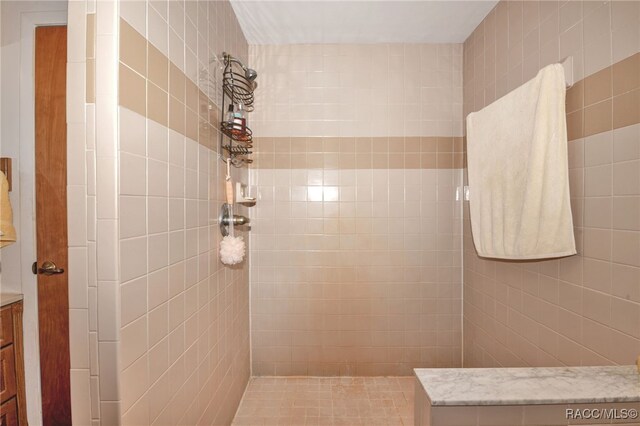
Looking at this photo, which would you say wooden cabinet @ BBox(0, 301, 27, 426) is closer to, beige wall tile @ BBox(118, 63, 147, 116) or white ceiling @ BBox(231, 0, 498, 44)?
beige wall tile @ BBox(118, 63, 147, 116)

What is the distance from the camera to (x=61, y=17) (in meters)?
1.26

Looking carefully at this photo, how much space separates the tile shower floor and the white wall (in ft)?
3.60

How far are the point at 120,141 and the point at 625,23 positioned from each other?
165 centimetres

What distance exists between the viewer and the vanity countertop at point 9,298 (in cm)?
117

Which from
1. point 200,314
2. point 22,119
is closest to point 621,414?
point 200,314

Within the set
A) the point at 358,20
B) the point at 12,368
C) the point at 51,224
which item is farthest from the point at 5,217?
the point at 358,20

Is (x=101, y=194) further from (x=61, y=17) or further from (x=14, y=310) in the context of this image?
(x=61, y=17)

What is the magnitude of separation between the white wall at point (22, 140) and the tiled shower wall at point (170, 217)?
69cm

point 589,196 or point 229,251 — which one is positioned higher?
point 589,196

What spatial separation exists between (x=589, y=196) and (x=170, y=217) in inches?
62.2

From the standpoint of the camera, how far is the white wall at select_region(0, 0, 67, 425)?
124cm

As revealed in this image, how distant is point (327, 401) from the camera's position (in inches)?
72.9

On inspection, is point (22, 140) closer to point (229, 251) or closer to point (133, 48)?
point (133, 48)

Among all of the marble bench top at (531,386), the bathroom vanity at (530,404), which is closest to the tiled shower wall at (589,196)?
the marble bench top at (531,386)
